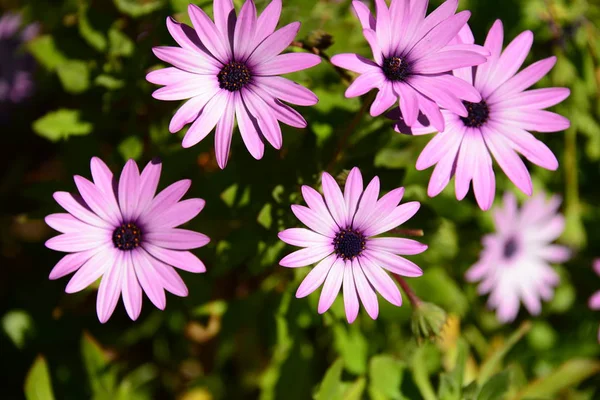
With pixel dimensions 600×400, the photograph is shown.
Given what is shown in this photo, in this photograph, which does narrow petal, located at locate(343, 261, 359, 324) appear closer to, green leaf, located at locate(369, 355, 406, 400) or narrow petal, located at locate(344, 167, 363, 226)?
narrow petal, located at locate(344, 167, 363, 226)

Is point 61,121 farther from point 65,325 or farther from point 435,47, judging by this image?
point 435,47

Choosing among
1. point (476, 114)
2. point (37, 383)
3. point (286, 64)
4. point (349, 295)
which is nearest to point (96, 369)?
point (37, 383)

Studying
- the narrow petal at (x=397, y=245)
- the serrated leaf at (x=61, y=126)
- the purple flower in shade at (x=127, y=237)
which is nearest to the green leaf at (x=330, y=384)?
the narrow petal at (x=397, y=245)

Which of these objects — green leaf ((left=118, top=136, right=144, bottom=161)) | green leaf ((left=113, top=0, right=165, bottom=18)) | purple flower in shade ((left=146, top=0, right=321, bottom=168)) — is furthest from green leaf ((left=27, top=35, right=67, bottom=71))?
purple flower in shade ((left=146, top=0, right=321, bottom=168))

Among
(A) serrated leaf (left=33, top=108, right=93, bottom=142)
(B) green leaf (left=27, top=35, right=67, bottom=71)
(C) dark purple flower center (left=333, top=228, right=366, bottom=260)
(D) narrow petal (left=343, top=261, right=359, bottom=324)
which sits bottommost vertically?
(D) narrow petal (left=343, top=261, right=359, bottom=324)

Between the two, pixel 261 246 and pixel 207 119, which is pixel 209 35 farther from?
pixel 261 246
